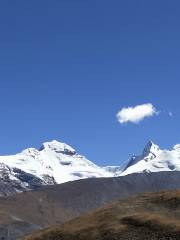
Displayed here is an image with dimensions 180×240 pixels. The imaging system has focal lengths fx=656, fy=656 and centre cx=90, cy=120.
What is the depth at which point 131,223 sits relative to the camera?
4557 inches

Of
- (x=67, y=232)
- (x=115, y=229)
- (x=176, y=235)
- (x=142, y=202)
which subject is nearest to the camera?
(x=176, y=235)

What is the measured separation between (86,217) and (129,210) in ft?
30.2

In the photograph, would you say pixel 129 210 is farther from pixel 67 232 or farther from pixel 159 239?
pixel 159 239

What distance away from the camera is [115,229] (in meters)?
114

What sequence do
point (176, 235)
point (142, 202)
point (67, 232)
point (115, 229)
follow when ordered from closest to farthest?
point (176, 235)
point (115, 229)
point (67, 232)
point (142, 202)

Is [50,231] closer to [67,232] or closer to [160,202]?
[67,232]

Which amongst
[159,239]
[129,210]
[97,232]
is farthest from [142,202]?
[159,239]

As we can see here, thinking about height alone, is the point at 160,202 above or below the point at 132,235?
above

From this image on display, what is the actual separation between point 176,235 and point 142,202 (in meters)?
28.1

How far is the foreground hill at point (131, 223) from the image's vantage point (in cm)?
10931

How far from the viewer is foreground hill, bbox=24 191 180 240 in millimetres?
109312

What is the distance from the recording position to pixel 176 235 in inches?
4104

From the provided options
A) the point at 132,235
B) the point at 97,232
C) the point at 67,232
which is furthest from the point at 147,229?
the point at 67,232

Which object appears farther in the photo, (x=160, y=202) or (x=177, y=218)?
(x=160, y=202)
